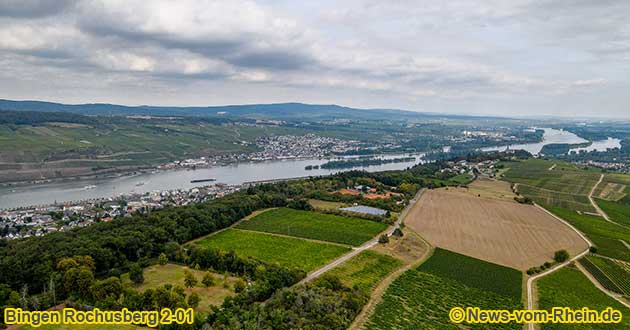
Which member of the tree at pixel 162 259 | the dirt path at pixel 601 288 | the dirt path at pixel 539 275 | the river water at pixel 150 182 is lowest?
the river water at pixel 150 182

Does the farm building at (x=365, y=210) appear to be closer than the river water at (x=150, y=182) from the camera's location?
Yes

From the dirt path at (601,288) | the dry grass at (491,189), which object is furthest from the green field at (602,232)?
the dry grass at (491,189)

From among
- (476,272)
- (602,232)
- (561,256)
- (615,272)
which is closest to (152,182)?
(476,272)

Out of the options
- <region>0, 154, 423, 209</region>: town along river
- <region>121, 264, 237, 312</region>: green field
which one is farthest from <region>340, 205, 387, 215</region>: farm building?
<region>0, 154, 423, 209</region>: town along river

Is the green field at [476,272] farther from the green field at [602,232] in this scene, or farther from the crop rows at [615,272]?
the green field at [602,232]

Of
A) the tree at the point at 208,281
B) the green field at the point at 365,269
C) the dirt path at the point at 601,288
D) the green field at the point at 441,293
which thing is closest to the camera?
the green field at the point at 441,293

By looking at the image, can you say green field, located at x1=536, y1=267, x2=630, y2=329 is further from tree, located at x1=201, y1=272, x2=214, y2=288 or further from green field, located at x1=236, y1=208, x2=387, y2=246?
tree, located at x1=201, y1=272, x2=214, y2=288
